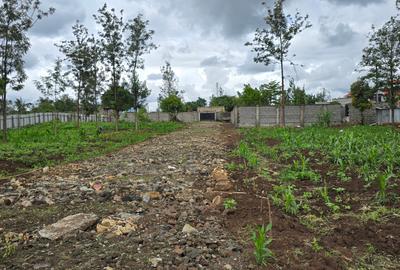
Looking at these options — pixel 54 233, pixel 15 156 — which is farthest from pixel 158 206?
pixel 15 156

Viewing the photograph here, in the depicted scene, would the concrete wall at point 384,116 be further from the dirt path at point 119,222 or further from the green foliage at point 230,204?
the green foliage at point 230,204

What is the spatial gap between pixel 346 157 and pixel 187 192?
4069 mm

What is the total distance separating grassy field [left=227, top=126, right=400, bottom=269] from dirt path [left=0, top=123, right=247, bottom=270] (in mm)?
665

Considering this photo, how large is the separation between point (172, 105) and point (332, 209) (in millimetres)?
43273

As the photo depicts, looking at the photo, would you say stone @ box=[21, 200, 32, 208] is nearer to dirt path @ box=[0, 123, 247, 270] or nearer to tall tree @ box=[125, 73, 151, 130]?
dirt path @ box=[0, 123, 247, 270]

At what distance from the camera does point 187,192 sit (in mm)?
6402

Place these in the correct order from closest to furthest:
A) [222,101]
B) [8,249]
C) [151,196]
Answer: [8,249]
[151,196]
[222,101]

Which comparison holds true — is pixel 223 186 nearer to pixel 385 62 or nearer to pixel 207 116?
pixel 385 62

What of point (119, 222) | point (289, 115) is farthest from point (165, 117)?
point (119, 222)

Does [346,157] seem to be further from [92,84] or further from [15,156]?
[92,84]

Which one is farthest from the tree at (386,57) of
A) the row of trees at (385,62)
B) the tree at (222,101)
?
the tree at (222,101)

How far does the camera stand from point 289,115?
3119cm

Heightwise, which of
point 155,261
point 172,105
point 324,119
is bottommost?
point 155,261

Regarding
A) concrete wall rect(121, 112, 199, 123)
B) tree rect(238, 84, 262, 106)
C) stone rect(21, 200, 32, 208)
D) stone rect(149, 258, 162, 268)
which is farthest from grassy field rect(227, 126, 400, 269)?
concrete wall rect(121, 112, 199, 123)
